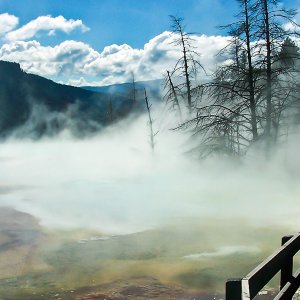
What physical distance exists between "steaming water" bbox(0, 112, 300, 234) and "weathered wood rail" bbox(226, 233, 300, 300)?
24.8ft

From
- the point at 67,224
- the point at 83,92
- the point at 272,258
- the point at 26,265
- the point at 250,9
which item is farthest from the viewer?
the point at 83,92

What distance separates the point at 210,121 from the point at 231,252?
845 centimetres

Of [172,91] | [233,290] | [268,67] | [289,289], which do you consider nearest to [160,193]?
[268,67]

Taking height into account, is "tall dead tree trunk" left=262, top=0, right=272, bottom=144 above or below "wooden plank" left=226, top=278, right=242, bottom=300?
above

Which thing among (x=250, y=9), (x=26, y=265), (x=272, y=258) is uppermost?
(x=250, y=9)

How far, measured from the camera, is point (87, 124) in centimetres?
7869

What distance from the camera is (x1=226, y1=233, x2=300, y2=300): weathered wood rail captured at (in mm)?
2516

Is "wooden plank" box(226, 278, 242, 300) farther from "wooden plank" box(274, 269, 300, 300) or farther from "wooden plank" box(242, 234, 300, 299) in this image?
"wooden plank" box(274, 269, 300, 300)

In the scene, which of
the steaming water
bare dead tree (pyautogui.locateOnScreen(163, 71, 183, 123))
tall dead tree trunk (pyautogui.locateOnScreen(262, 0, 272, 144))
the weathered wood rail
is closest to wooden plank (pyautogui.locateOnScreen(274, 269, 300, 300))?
the weathered wood rail

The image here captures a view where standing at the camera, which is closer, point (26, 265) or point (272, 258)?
point (272, 258)

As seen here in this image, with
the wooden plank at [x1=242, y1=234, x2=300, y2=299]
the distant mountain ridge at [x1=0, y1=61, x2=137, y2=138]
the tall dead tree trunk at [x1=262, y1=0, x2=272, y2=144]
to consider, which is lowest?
the wooden plank at [x1=242, y1=234, x2=300, y2=299]

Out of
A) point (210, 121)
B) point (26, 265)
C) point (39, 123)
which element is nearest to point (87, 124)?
point (39, 123)

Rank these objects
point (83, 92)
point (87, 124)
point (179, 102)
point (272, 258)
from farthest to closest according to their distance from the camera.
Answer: point (83, 92) → point (87, 124) → point (179, 102) → point (272, 258)

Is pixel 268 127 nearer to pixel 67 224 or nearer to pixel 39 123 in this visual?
pixel 67 224
